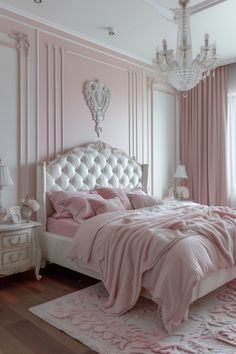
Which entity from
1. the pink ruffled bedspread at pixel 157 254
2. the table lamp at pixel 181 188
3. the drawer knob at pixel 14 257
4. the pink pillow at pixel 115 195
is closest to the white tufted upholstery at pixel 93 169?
the pink pillow at pixel 115 195

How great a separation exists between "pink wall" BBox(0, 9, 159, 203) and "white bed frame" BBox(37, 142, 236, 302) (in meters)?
0.18

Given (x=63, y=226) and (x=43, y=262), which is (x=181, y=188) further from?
(x=43, y=262)

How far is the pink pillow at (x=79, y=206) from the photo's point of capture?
350cm

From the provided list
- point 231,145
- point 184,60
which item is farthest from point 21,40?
point 231,145

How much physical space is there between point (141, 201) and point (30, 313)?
2074mm

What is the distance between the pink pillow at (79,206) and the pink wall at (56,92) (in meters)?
0.55

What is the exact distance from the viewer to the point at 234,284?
129 inches

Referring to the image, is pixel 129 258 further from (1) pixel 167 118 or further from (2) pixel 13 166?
(1) pixel 167 118

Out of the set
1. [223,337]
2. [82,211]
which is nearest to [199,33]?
[82,211]

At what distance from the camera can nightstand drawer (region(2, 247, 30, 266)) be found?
313 centimetres

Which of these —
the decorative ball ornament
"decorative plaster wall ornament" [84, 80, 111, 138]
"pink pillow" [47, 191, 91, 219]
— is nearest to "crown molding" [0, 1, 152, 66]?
"decorative plaster wall ornament" [84, 80, 111, 138]

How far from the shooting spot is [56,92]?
412cm

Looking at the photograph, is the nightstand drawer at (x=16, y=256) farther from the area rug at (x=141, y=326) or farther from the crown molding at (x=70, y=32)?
the crown molding at (x=70, y=32)

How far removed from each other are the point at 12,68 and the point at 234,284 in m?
3.50
